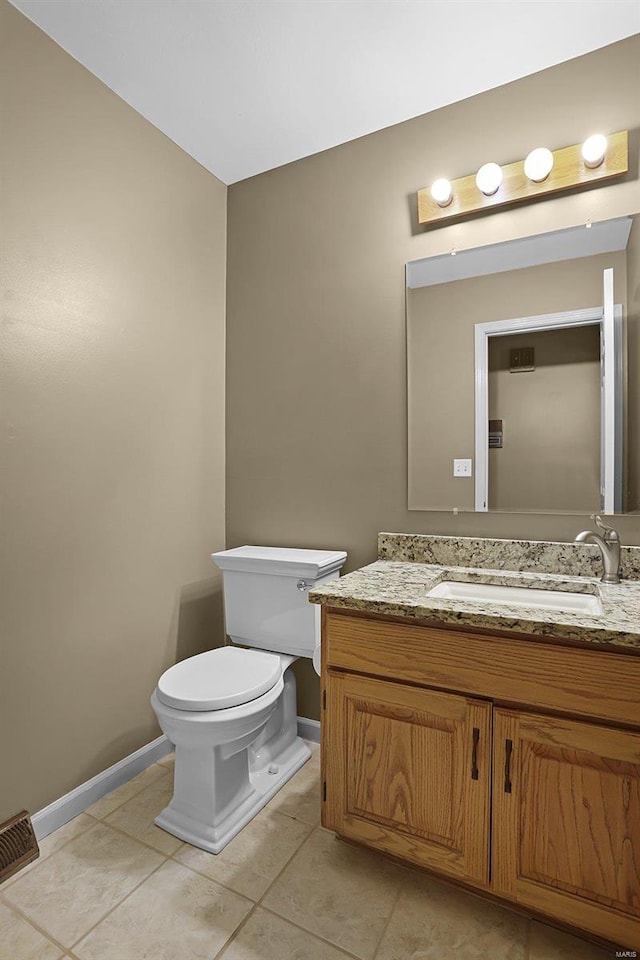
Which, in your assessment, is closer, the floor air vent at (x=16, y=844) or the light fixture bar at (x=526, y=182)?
the floor air vent at (x=16, y=844)

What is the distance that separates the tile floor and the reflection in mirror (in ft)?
3.83

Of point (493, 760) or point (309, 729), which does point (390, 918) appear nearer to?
point (493, 760)

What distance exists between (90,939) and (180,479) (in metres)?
1.47

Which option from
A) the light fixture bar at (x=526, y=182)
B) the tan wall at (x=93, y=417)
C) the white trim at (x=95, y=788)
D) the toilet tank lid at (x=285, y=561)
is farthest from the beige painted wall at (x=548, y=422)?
the white trim at (x=95, y=788)

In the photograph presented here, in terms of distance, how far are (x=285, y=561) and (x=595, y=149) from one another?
1.72 metres

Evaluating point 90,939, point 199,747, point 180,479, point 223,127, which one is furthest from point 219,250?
point 90,939

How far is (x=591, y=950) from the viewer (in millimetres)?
1220

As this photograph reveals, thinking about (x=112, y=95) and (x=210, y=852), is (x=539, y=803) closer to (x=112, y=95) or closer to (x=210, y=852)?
(x=210, y=852)

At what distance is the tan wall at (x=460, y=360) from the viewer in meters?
1.69

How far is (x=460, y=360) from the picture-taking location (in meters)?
1.86

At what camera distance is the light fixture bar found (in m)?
1.61

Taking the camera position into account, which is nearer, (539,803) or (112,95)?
(539,803)

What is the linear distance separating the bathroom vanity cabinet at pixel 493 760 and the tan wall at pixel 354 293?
2.13 ft

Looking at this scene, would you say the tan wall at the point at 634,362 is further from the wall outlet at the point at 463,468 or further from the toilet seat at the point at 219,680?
the toilet seat at the point at 219,680
